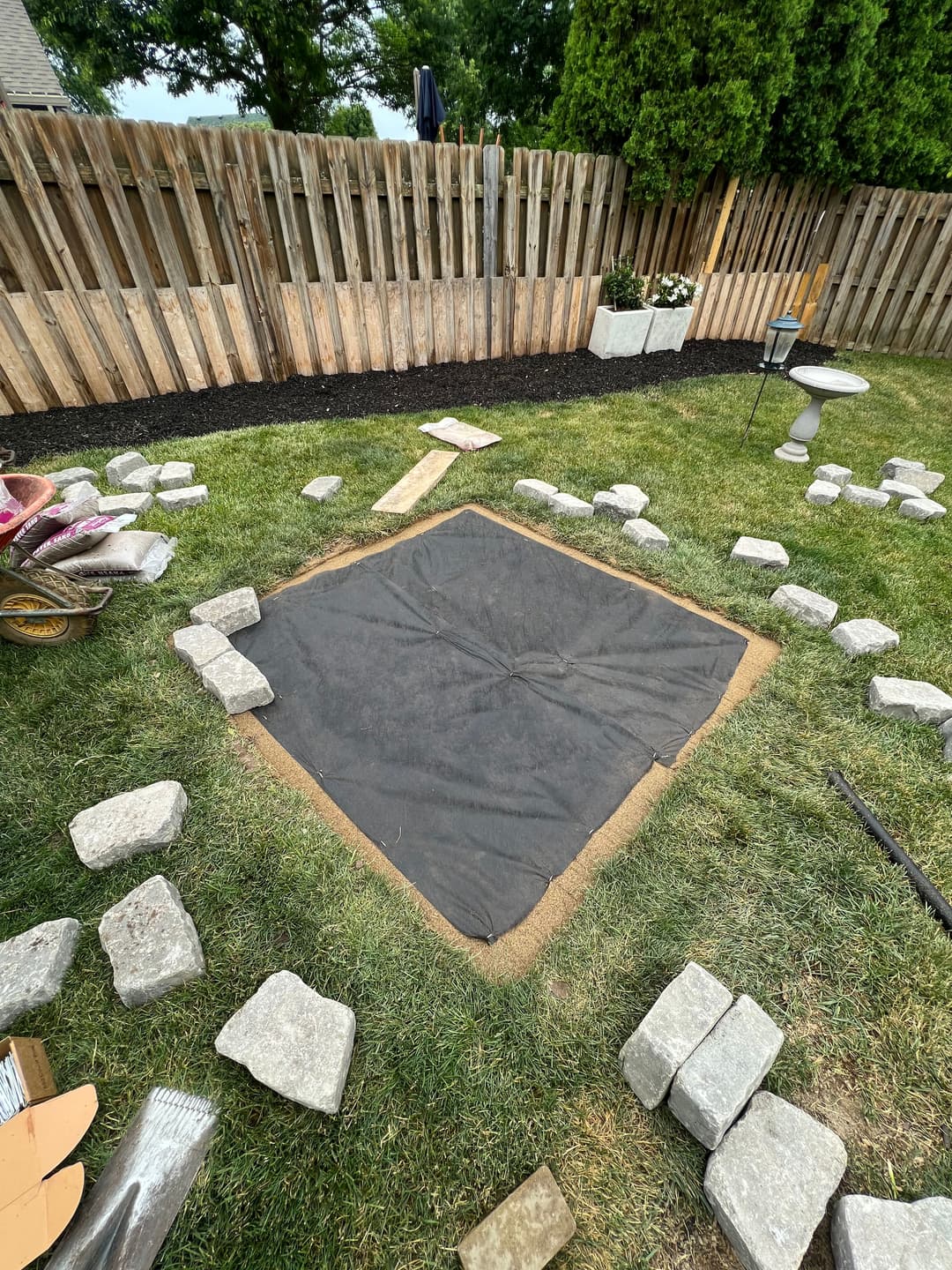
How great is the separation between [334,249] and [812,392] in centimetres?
467

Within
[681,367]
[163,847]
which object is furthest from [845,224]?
[163,847]

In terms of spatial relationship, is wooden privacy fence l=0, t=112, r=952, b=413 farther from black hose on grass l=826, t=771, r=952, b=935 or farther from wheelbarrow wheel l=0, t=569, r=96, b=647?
black hose on grass l=826, t=771, r=952, b=935

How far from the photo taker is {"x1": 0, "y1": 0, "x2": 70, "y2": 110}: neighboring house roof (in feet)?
47.0

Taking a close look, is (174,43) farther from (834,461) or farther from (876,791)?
(876,791)

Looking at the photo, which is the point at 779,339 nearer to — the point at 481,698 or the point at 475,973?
the point at 481,698

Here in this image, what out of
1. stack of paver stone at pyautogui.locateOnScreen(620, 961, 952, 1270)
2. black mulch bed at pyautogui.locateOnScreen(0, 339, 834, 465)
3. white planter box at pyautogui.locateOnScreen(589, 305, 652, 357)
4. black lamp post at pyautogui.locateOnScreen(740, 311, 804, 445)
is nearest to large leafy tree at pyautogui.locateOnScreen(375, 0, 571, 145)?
white planter box at pyautogui.locateOnScreen(589, 305, 652, 357)

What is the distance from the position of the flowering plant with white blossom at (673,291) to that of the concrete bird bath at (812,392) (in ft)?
9.78

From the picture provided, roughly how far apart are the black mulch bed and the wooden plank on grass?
1.23m

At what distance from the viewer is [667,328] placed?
23.7 feet

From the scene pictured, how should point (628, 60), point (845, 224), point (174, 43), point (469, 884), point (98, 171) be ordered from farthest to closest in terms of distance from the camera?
1. point (174, 43)
2. point (845, 224)
3. point (628, 60)
4. point (98, 171)
5. point (469, 884)

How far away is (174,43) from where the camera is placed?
45.3 ft

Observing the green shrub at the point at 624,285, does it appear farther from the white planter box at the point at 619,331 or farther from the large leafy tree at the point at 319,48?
the large leafy tree at the point at 319,48

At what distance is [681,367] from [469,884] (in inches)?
278

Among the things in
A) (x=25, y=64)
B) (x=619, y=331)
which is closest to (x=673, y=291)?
(x=619, y=331)
